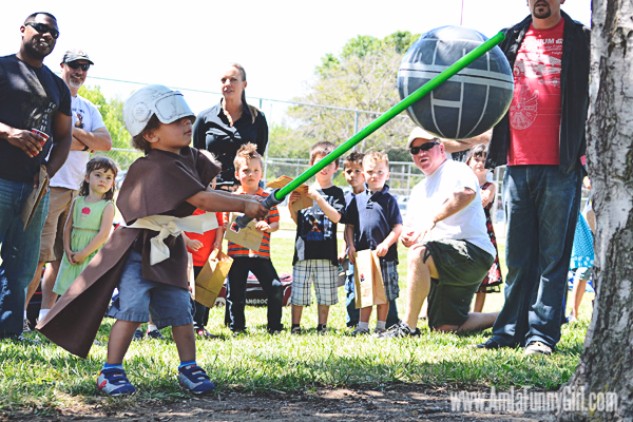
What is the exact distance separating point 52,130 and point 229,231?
1.66 meters

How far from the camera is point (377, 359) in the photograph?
5.46 m

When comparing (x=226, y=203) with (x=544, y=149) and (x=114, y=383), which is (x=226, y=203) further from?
(x=544, y=149)

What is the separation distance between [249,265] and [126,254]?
2994mm

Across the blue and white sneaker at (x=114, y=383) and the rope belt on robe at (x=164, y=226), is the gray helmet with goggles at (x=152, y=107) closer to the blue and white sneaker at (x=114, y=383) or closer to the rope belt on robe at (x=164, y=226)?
the rope belt on robe at (x=164, y=226)

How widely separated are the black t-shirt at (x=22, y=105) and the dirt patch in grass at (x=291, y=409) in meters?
2.35

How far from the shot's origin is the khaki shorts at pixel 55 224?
725cm

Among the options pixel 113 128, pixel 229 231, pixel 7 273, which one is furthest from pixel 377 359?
pixel 113 128

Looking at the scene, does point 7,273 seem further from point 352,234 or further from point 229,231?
point 352,234

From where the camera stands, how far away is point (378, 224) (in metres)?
7.99

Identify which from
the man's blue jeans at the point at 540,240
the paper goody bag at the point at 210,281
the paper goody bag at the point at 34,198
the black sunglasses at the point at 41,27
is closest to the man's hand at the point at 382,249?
the paper goody bag at the point at 210,281

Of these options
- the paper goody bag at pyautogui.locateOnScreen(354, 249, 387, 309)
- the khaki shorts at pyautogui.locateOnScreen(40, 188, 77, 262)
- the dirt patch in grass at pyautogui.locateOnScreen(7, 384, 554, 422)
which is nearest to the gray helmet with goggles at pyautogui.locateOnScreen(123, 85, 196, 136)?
the dirt patch in grass at pyautogui.locateOnScreen(7, 384, 554, 422)

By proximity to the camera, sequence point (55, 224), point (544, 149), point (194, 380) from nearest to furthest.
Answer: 1. point (194, 380)
2. point (544, 149)
3. point (55, 224)

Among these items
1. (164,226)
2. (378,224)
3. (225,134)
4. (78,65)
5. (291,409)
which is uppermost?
(78,65)

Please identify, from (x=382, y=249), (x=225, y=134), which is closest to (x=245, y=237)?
(x=225, y=134)
